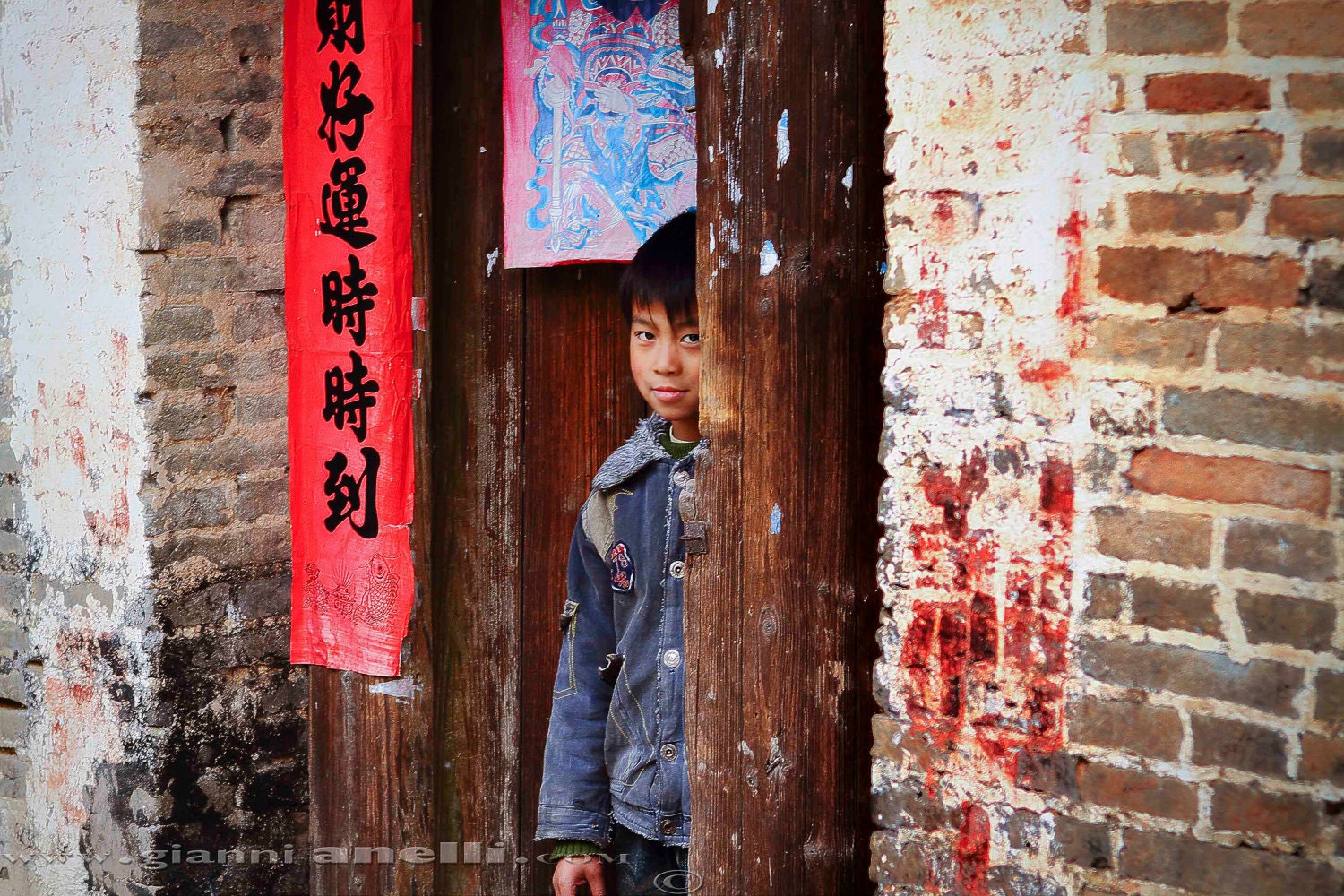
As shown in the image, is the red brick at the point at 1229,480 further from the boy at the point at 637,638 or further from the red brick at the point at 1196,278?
the boy at the point at 637,638

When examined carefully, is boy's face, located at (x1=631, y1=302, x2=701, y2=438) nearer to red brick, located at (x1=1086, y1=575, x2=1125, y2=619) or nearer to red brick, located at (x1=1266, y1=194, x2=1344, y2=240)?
red brick, located at (x1=1086, y1=575, x2=1125, y2=619)

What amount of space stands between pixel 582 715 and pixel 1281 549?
1427 mm

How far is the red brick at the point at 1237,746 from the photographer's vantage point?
1.42 metres

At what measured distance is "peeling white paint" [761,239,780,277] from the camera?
6.01 feet

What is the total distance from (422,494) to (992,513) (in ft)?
5.25

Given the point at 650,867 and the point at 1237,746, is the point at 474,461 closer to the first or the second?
the point at 650,867

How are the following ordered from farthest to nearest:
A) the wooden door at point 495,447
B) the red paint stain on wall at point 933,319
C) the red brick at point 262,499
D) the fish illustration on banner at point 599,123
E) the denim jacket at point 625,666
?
1. the red brick at point 262,499
2. the wooden door at point 495,447
3. the fish illustration on banner at point 599,123
4. the denim jacket at point 625,666
5. the red paint stain on wall at point 933,319

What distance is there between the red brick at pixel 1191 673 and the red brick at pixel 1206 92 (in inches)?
29.4

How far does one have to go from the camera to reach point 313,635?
110 inches

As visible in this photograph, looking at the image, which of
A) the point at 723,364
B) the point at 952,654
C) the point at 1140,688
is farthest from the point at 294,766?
the point at 1140,688

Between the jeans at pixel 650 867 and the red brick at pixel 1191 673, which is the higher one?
the red brick at pixel 1191 673

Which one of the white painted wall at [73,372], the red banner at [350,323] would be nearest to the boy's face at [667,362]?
the red banner at [350,323]

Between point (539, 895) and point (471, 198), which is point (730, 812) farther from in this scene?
point (471, 198)

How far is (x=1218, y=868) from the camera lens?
1.46 meters
